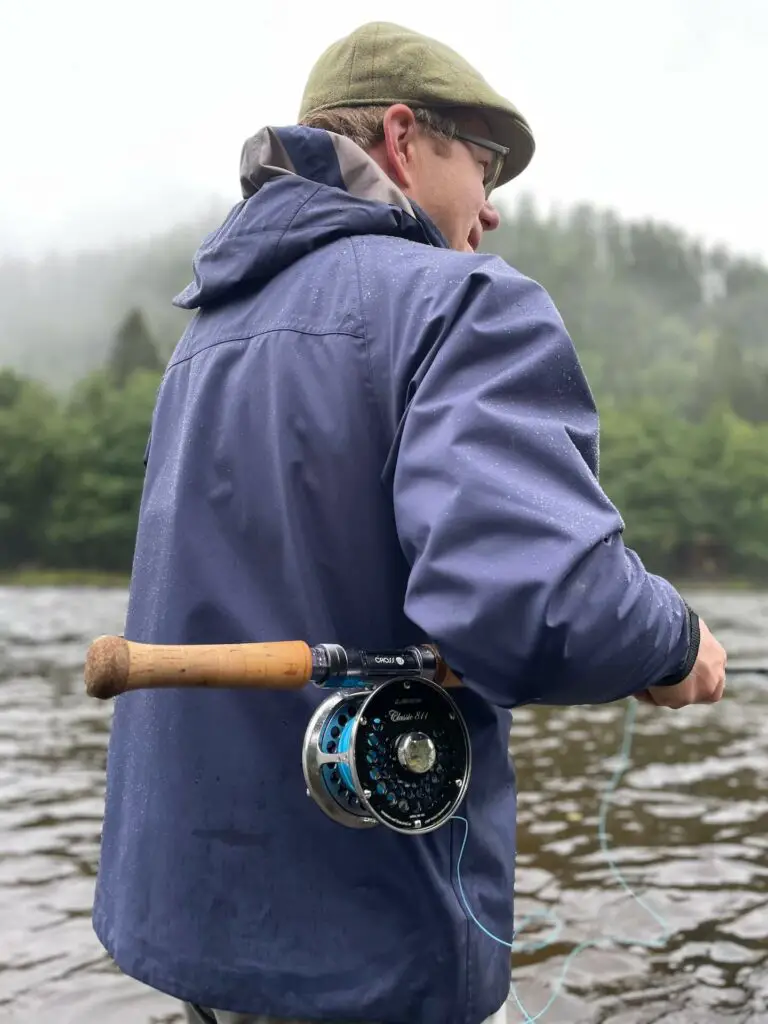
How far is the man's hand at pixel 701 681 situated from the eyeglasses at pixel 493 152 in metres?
A: 1.05

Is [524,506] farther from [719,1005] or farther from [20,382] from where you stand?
[20,382]

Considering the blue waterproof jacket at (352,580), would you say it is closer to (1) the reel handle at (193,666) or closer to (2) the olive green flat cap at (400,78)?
(1) the reel handle at (193,666)

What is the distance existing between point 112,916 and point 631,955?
3269 mm

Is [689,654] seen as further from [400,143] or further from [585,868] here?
[585,868]

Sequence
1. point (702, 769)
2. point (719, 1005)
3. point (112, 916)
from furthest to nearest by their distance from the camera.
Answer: point (702, 769) < point (719, 1005) < point (112, 916)

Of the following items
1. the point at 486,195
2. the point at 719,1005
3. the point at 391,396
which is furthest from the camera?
the point at 719,1005

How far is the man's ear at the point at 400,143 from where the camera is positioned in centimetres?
219

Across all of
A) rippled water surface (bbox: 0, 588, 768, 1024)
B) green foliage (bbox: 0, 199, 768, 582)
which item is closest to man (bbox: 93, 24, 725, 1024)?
rippled water surface (bbox: 0, 588, 768, 1024)

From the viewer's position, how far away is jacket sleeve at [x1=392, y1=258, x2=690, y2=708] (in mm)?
1533

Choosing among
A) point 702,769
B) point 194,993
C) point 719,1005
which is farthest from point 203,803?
point 702,769

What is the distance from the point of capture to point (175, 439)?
6.83 ft

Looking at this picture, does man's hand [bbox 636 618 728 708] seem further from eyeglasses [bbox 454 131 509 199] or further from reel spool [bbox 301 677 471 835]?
eyeglasses [bbox 454 131 509 199]

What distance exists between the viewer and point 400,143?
2199mm

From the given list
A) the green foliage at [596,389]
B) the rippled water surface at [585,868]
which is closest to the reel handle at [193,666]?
the rippled water surface at [585,868]
